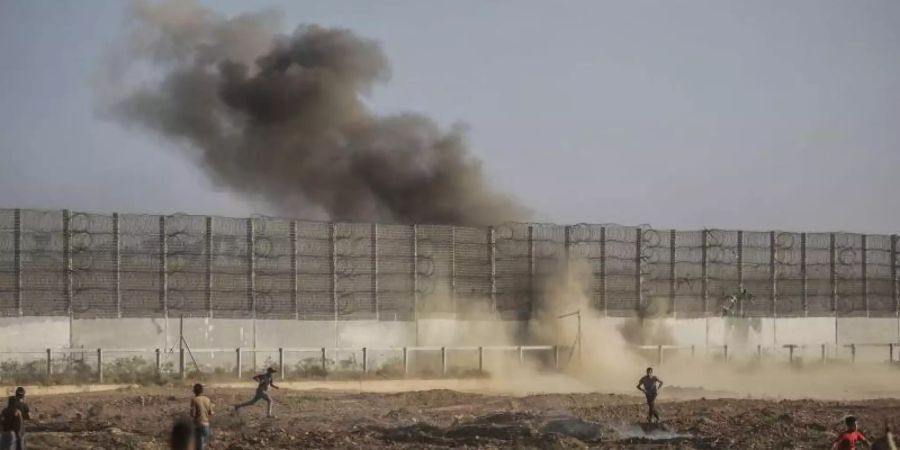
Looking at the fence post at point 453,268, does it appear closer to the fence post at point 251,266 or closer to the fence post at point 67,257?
the fence post at point 251,266

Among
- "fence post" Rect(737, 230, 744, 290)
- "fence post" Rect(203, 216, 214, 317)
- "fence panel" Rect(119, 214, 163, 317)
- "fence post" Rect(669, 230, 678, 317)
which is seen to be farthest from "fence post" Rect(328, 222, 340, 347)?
"fence post" Rect(737, 230, 744, 290)

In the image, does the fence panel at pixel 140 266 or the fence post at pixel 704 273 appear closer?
the fence panel at pixel 140 266

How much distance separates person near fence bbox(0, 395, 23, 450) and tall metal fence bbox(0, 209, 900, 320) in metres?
19.1

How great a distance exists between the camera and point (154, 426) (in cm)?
2928

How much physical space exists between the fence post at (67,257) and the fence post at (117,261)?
4.75 ft

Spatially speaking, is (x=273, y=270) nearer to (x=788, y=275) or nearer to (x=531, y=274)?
(x=531, y=274)

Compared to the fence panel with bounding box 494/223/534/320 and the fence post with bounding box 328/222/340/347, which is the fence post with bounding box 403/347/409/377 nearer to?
the fence post with bounding box 328/222/340/347

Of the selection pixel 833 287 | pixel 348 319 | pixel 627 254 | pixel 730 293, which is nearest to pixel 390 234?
pixel 348 319

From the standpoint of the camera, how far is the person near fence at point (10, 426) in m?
21.0

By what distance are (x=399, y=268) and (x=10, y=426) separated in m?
27.9

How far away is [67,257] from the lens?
40.6 meters

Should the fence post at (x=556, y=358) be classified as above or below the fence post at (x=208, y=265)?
below

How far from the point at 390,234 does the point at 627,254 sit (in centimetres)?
1136

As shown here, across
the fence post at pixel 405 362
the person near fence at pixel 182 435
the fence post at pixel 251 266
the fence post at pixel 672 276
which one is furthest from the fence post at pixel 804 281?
the person near fence at pixel 182 435
